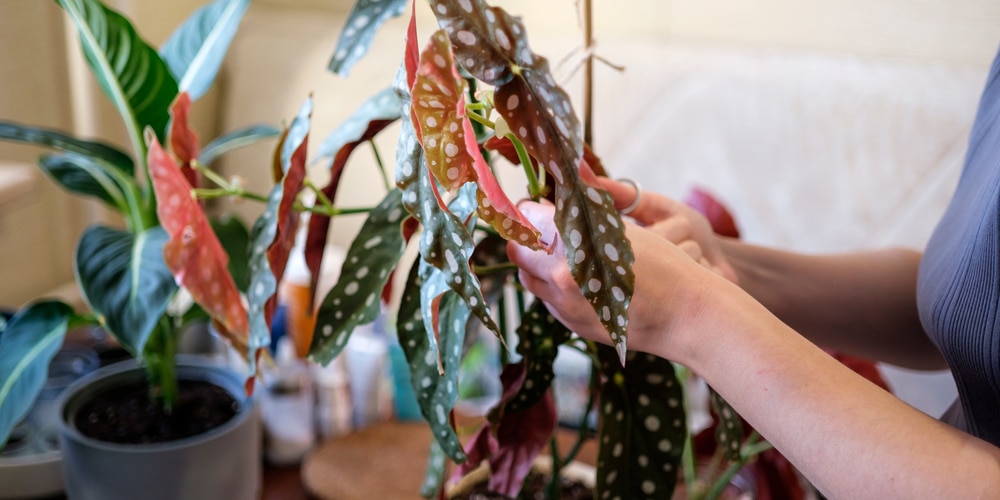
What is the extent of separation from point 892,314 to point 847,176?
0.58 meters

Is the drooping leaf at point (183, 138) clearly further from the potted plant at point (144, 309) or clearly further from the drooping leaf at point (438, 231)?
the drooping leaf at point (438, 231)

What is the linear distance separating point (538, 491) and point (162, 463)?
0.39 meters

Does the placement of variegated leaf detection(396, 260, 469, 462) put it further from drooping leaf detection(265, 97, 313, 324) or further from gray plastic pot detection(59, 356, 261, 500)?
gray plastic pot detection(59, 356, 261, 500)

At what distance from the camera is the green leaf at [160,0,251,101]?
36.8 inches

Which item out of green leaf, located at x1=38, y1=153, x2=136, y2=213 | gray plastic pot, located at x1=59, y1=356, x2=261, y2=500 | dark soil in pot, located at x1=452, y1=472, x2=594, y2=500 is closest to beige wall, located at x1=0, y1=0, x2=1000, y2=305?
green leaf, located at x1=38, y1=153, x2=136, y2=213

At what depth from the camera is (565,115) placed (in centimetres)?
48

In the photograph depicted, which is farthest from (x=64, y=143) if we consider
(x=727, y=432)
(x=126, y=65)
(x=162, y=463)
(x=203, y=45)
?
(x=727, y=432)

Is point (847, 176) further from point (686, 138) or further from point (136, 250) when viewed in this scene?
point (136, 250)

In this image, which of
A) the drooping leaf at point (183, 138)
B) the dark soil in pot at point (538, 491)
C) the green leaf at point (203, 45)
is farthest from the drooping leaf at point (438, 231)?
the green leaf at point (203, 45)

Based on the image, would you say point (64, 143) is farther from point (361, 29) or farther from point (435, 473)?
point (435, 473)

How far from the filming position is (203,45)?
0.99m

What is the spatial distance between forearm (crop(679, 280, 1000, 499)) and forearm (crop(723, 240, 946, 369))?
28 cm

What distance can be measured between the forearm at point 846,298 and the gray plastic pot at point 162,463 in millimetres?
543

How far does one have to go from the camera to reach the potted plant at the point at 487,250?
1.47 feet
